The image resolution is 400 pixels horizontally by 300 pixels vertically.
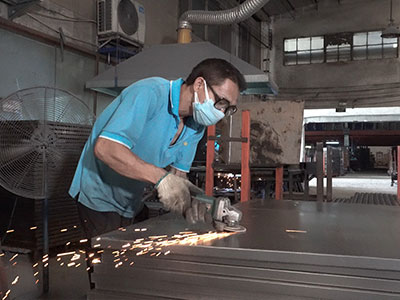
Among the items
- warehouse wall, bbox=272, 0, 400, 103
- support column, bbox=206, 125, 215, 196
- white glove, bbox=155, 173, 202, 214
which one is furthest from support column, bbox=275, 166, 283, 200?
warehouse wall, bbox=272, 0, 400, 103

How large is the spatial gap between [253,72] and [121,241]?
4.51 meters

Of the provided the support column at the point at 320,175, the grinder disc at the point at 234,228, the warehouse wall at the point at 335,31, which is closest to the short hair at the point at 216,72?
the grinder disc at the point at 234,228

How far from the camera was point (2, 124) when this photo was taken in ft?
7.59

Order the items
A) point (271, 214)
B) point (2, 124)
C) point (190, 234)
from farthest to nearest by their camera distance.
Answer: point (2, 124) → point (271, 214) → point (190, 234)

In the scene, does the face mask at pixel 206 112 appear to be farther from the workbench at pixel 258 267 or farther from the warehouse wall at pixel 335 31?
the warehouse wall at pixel 335 31

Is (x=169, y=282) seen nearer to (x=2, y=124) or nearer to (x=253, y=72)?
(x=2, y=124)

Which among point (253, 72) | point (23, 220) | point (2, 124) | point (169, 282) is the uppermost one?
point (253, 72)

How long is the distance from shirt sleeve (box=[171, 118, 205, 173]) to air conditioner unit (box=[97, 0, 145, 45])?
345 centimetres

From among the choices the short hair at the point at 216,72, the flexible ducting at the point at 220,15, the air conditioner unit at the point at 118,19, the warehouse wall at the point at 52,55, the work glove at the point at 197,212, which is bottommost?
the work glove at the point at 197,212

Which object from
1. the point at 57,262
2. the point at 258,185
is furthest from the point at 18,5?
the point at 258,185

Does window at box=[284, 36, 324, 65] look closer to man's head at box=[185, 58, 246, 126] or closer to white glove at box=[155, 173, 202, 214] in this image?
man's head at box=[185, 58, 246, 126]

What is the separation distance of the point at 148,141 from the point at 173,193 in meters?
0.38

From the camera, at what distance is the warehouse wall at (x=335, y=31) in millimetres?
10922

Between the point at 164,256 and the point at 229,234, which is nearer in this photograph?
the point at 164,256
